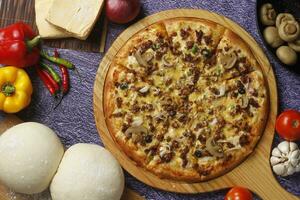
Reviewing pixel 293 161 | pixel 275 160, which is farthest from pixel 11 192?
pixel 293 161

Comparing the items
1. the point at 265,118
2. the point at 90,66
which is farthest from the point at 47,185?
the point at 265,118

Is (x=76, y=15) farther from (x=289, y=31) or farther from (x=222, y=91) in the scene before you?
(x=289, y=31)

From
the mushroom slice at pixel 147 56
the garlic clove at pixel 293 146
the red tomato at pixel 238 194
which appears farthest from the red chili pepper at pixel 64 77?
the garlic clove at pixel 293 146

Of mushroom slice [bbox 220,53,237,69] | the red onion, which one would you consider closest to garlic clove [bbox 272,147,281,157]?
mushroom slice [bbox 220,53,237,69]

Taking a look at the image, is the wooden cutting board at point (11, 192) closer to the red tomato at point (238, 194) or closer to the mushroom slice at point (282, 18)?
→ the red tomato at point (238, 194)

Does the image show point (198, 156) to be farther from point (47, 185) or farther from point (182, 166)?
point (47, 185)

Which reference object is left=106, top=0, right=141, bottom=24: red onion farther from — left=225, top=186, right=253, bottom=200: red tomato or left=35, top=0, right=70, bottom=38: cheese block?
left=225, top=186, right=253, bottom=200: red tomato

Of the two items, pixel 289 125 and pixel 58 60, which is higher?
pixel 58 60
